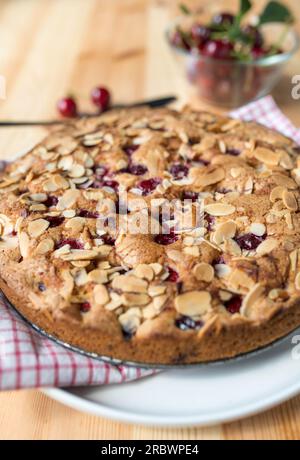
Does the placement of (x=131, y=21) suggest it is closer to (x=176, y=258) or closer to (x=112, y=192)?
(x=112, y=192)

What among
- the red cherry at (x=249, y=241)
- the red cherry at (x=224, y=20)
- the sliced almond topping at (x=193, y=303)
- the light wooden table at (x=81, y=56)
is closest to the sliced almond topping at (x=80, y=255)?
the sliced almond topping at (x=193, y=303)

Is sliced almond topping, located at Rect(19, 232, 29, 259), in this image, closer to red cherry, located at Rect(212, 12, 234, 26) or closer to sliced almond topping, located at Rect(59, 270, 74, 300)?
sliced almond topping, located at Rect(59, 270, 74, 300)

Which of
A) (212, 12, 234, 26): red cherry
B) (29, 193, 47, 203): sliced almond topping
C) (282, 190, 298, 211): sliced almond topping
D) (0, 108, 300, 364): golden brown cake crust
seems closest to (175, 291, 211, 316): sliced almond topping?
(0, 108, 300, 364): golden brown cake crust

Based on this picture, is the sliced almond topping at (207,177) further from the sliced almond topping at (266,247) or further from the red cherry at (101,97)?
the red cherry at (101,97)

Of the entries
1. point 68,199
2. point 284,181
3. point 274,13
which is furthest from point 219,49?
point 68,199

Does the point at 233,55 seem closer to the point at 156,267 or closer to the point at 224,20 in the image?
the point at 224,20

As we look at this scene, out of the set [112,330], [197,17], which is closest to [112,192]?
[112,330]
